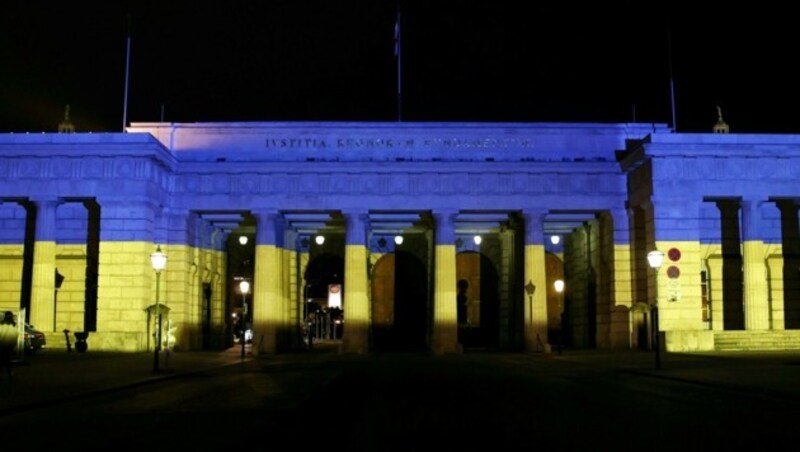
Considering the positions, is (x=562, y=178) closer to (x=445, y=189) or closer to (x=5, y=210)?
(x=445, y=189)

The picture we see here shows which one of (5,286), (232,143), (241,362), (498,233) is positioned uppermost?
(232,143)

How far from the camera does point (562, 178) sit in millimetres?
48969

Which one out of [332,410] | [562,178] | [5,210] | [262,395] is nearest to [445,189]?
[562,178]

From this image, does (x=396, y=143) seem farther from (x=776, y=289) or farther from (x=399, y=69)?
(x=776, y=289)

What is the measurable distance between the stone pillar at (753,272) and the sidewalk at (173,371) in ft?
17.2

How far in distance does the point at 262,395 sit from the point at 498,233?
39.4 meters

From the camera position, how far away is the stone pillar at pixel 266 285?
49.0 m

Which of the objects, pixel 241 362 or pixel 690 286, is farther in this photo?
pixel 690 286

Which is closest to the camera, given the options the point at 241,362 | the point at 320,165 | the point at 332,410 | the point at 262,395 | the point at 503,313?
the point at 332,410

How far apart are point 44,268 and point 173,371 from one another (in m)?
18.2

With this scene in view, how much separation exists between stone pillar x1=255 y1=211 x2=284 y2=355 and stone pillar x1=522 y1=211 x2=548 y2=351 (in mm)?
13897

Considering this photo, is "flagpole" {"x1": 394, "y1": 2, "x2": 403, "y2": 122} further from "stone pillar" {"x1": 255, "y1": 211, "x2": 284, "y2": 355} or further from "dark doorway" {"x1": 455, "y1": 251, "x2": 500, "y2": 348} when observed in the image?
"dark doorway" {"x1": 455, "y1": 251, "x2": 500, "y2": 348}

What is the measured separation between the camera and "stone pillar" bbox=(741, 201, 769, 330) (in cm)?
4491

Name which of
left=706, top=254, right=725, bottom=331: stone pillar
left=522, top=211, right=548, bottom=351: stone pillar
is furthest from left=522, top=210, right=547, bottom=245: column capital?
left=706, top=254, right=725, bottom=331: stone pillar
